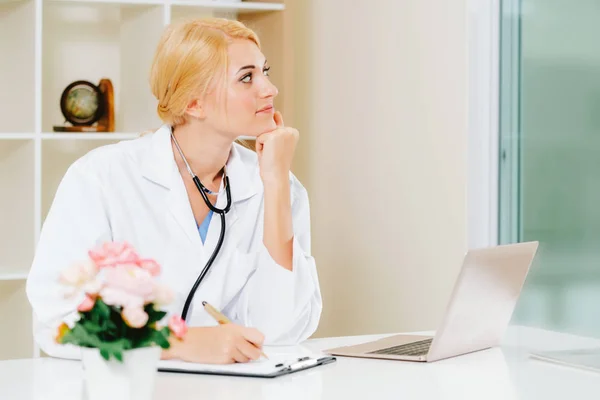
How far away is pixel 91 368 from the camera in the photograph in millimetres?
1142

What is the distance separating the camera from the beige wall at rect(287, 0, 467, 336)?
2.72 m

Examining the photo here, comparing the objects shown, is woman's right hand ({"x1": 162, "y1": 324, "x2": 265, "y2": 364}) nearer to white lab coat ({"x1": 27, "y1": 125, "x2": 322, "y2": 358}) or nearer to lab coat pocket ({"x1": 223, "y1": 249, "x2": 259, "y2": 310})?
white lab coat ({"x1": 27, "y1": 125, "x2": 322, "y2": 358})

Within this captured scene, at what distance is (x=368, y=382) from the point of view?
1543mm

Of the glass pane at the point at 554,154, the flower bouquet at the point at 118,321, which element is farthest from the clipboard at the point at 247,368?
the glass pane at the point at 554,154

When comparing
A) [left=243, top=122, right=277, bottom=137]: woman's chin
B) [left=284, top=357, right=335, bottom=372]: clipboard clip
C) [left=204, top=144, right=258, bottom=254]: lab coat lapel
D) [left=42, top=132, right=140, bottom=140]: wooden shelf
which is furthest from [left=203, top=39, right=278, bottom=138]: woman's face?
[left=42, top=132, right=140, bottom=140]: wooden shelf

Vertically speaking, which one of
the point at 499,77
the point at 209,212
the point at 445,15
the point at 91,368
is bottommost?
the point at 91,368

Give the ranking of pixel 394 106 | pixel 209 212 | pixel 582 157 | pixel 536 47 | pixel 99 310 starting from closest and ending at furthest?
1. pixel 99 310
2. pixel 209 212
3. pixel 582 157
4. pixel 536 47
5. pixel 394 106

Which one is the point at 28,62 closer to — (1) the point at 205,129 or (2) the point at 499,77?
(1) the point at 205,129

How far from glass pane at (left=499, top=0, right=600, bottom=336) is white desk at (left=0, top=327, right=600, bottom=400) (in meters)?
0.69

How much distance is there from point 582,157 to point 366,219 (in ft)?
2.88

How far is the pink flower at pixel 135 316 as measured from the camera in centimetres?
107

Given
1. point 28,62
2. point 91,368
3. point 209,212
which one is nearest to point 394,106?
point 209,212

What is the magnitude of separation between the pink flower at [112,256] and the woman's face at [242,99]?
1.14 m

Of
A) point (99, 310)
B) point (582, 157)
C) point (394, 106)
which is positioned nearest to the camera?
point (99, 310)
